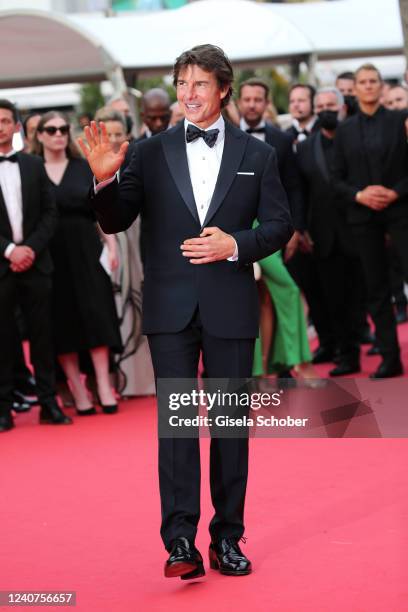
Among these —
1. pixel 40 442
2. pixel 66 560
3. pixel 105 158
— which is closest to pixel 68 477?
pixel 40 442

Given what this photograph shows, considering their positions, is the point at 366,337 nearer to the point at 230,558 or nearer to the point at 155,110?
the point at 155,110

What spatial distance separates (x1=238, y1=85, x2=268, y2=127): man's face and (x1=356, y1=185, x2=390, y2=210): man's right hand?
97 cm

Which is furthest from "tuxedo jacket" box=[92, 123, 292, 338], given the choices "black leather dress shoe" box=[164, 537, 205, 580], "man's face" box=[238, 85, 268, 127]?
"man's face" box=[238, 85, 268, 127]

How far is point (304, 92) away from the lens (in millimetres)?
12094

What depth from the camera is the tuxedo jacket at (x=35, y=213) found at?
9.34 metres

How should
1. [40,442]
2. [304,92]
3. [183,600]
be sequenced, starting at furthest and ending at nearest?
[304,92], [40,442], [183,600]

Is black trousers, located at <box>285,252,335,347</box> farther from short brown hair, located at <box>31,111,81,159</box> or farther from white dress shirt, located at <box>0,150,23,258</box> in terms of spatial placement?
white dress shirt, located at <box>0,150,23,258</box>

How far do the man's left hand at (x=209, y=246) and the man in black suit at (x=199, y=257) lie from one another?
0.22ft

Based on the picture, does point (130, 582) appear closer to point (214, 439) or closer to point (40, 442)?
point (214, 439)

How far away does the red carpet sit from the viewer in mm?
5316

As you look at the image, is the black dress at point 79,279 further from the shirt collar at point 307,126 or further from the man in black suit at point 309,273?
the shirt collar at point 307,126

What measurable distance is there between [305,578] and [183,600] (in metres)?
0.52

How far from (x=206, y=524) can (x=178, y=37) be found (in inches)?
517

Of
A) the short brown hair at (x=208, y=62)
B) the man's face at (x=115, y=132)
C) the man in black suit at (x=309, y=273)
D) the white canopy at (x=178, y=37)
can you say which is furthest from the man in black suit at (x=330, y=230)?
the white canopy at (x=178, y=37)
